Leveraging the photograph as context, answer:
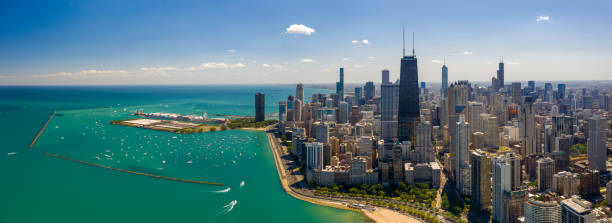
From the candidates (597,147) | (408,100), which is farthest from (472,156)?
(408,100)

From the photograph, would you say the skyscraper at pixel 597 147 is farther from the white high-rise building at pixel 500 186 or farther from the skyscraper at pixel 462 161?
the white high-rise building at pixel 500 186

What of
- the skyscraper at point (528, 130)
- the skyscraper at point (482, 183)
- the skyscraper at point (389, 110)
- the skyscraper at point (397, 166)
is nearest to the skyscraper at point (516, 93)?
the skyscraper at point (528, 130)

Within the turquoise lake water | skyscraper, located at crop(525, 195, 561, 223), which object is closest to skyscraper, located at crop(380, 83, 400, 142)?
the turquoise lake water

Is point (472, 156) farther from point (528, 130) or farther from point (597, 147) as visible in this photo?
point (528, 130)

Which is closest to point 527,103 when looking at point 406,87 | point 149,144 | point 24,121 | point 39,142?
point 406,87

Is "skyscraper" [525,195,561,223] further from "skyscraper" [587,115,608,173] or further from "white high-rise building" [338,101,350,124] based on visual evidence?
"white high-rise building" [338,101,350,124]

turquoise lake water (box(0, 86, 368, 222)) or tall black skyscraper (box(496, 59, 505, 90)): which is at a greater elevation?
tall black skyscraper (box(496, 59, 505, 90))

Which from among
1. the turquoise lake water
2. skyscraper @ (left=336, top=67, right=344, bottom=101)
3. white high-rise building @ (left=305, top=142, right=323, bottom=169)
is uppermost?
skyscraper @ (left=336, top=67, right=344, bottom=101)

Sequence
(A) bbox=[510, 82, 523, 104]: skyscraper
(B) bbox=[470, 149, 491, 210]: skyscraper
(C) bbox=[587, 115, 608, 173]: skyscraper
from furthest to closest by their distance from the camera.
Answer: (A) bbox=[510, 82, 523, 104]: skyscraper < (C) bbox=[587, 115, 608, 173]: skyscraper < (B) bbox=[470, 149, 491, 210]: skyscraper
